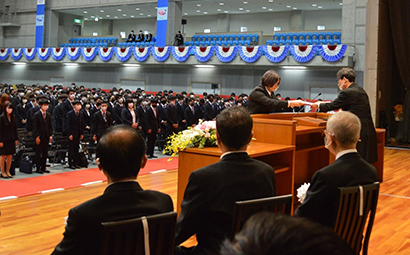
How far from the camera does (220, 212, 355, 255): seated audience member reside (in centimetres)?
72

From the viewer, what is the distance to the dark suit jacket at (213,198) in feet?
8.26

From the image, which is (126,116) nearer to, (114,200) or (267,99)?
(267,99)

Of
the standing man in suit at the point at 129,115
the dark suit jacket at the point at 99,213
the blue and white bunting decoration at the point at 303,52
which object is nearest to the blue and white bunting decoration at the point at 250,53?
the blue and white bunting decoration at the point at 303,52

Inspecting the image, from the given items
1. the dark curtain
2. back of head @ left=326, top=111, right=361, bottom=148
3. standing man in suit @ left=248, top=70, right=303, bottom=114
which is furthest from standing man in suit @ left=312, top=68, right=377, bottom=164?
the dark curtain

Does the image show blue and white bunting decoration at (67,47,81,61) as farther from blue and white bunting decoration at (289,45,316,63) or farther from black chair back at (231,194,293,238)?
black chair back at (231,194,293,238)

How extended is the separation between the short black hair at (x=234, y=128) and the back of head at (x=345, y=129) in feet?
2.17

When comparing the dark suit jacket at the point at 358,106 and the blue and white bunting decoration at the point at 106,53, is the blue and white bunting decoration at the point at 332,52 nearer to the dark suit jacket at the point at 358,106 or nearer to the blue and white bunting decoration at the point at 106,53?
the dark suit jacket at the point at 358,106

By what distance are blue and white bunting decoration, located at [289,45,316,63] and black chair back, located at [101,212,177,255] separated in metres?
17.1

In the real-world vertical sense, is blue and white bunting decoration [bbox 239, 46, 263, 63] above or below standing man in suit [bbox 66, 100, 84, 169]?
above

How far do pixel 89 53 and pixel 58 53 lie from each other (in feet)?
9.05

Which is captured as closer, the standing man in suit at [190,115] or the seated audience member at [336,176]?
the seated audience member at [336,176]

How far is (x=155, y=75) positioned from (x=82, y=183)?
17.8m

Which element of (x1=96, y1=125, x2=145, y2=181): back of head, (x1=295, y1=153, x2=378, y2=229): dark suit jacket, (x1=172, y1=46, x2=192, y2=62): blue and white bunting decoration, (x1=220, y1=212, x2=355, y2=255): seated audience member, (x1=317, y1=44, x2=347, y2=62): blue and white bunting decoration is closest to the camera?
(x1=220, y1=212, x2=355, y2=255): seated audience member

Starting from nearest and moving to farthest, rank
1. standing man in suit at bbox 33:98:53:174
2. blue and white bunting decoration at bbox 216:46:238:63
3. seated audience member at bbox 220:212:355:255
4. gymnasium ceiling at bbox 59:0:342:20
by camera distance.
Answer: seated audience member at bbox 220:212:355:255
standing man in suit at bbox 33:98:53:174
blue and white bunting decoration at bbox 216:46:238:63
gymnasium ceiling at bbox 59:0:342:20
